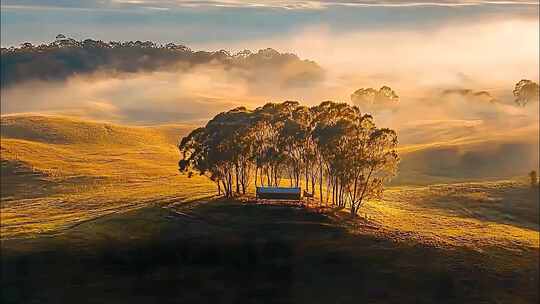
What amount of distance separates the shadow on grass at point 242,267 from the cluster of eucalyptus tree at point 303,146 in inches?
444

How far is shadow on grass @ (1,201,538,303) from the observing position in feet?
202

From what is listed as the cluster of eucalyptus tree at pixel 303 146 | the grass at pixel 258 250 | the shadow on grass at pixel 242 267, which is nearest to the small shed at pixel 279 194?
the grass at pixel 258 250

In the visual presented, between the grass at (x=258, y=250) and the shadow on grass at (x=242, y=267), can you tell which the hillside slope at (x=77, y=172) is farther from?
the shadow on grass at (x=242, y=267)

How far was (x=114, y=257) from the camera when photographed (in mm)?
67812

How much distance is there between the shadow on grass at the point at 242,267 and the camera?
61656 millimetres

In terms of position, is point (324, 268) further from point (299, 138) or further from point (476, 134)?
point (476, 134)

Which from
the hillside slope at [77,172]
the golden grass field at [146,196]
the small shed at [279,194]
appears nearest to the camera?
the golden grass field at [146,196]

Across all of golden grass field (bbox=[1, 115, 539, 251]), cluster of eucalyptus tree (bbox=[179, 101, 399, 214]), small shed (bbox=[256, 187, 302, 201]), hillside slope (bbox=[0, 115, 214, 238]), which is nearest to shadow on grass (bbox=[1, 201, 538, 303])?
small shed (bbox=[256, 187, 302, 201])

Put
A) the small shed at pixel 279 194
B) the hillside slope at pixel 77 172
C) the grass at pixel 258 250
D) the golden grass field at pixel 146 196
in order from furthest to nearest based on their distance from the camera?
the hillside slope at pixel 77 172 < the small shed at pixel 279 194 < the golden grass field at pixel 146 196 < the grass at pixel 258 250

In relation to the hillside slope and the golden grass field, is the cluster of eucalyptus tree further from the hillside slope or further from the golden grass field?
the hillside slope

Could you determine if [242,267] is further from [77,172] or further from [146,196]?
[77,172]

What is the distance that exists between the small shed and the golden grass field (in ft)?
31.8

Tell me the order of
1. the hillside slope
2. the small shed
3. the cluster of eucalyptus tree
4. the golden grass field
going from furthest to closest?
1. the hillside slope
2. the cluster of eucalyptus tree
3. the small shed
4. the golden grass field

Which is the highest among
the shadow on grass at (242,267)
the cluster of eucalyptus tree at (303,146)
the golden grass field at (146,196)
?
the cluster of eucalyptus tree at (303,146)
